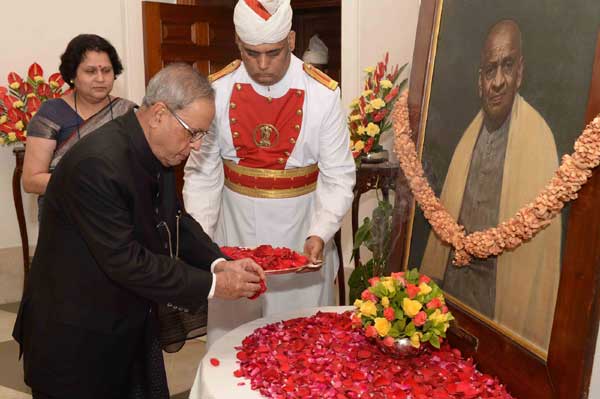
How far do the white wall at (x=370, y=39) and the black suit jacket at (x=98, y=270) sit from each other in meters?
2.62

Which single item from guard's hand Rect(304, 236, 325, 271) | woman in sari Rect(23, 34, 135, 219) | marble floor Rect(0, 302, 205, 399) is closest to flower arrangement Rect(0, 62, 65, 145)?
woman in sari Rect(23, 34, 135, 219)

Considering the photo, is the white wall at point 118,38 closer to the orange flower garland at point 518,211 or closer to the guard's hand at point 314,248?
the guard's hand at point 314,248

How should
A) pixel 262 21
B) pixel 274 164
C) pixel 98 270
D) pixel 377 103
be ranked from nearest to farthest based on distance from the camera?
pixel 98 270, pixel 262 21, pixel 274 164, pixel 377 103

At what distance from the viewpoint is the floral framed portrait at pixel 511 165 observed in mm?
1540

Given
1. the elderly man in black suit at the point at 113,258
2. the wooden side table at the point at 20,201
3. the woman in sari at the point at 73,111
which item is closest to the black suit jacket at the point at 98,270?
the elderly man in black suit at the point at 113,258

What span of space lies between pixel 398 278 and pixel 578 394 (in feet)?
1.83

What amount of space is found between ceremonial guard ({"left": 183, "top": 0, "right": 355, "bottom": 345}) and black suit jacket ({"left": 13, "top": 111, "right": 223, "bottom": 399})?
0.78m

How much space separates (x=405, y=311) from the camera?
6.10 feet

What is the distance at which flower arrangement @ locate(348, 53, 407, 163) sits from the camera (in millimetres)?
3824

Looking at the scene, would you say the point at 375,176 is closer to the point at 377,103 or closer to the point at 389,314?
the point at 377,103

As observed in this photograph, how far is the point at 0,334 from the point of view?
4.49 metres

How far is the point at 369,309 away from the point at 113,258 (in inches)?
27.1

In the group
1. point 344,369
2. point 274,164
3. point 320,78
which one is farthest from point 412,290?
point 320,78

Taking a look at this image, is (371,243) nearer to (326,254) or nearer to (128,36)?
(326,254)
